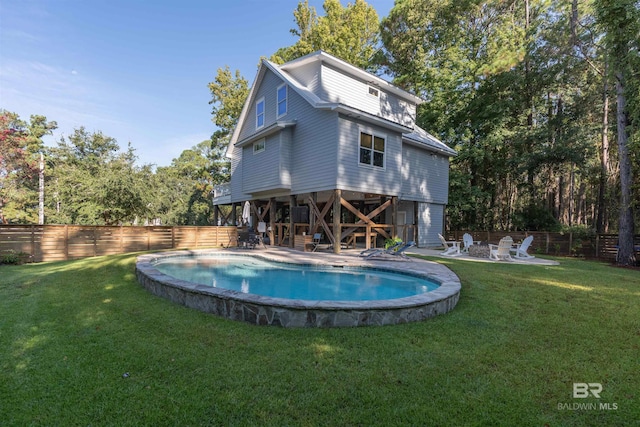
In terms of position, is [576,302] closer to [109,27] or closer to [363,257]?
[363,257]

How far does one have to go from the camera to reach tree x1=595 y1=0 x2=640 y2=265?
9.84m

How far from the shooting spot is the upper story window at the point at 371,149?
1290 centimetres

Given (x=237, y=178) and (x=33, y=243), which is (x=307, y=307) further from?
(x=237, y=178)

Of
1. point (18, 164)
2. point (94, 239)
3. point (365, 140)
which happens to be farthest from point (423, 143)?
point (18, 164)

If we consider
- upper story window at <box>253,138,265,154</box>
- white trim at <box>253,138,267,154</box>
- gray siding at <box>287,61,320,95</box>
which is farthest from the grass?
gray siding at <box>287,61,320,95</box>

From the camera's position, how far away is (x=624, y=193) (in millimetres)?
11180

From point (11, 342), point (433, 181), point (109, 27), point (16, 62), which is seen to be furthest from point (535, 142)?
point (16, 62)

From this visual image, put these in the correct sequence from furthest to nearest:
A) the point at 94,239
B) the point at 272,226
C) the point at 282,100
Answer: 1. the point at 272,226
2. the point at 282,100
3. the point at 94,239

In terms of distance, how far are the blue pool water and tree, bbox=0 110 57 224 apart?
21.4 m

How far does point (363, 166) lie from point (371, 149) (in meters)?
0.98

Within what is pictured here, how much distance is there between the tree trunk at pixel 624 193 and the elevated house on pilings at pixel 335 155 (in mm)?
7525

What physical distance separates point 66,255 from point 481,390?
49.9 ft

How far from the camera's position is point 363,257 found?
34.8 ft

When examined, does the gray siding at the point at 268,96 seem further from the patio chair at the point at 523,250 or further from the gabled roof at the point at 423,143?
the patio chair at the point at 523,250
